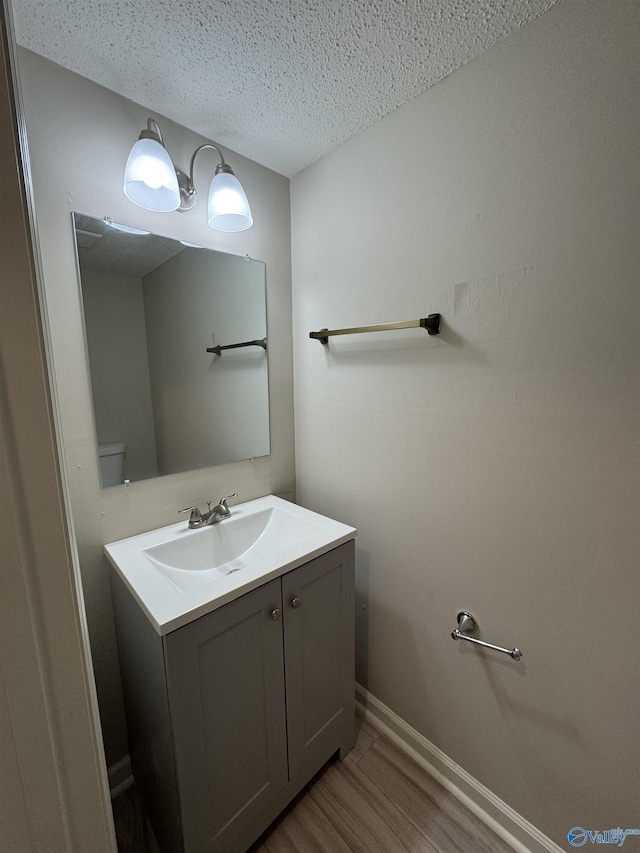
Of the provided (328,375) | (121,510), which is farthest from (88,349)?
(328,375)

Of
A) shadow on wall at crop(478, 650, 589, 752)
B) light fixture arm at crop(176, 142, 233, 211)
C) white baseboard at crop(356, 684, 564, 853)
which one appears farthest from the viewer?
light fixture arm at crop(176, 142, 233, 211)

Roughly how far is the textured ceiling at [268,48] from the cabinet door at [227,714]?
1460mm

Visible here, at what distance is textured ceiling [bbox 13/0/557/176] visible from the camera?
2.74 ft

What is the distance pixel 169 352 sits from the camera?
127cm

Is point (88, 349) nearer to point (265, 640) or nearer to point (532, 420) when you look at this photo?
point (265, 640)

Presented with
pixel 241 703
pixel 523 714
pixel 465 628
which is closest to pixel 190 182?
pixel 241 703

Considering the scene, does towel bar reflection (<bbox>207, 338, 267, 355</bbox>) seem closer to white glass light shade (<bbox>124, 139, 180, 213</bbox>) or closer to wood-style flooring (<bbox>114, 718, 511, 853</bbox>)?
white glass light shade (<bbox>124, 139, 180, 213</bbox>)

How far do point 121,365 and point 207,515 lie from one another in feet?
2.00

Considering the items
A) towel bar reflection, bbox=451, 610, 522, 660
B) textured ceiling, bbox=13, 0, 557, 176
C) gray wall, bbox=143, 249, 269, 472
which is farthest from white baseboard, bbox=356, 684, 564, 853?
textured ceiling, bbox=13, 0, 557, 176

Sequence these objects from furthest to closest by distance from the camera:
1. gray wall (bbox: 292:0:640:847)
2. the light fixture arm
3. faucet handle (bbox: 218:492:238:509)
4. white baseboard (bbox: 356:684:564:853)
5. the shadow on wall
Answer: faucet handle (bbox: 218:492:238:509), the light fixture arm, white baseboard (bbox: 356:684:564:853), the shadow on wall, gray wall (bbox: 292:0:640:847)

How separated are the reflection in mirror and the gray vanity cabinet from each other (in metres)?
0.50

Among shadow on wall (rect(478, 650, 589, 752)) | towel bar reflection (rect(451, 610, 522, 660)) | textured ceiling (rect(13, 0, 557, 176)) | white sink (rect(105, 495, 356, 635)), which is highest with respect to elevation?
textured ceiling (rect(13, 0, 557, 176))

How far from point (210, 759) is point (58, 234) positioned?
1.50 meters

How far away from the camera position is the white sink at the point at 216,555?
861 millimetres
